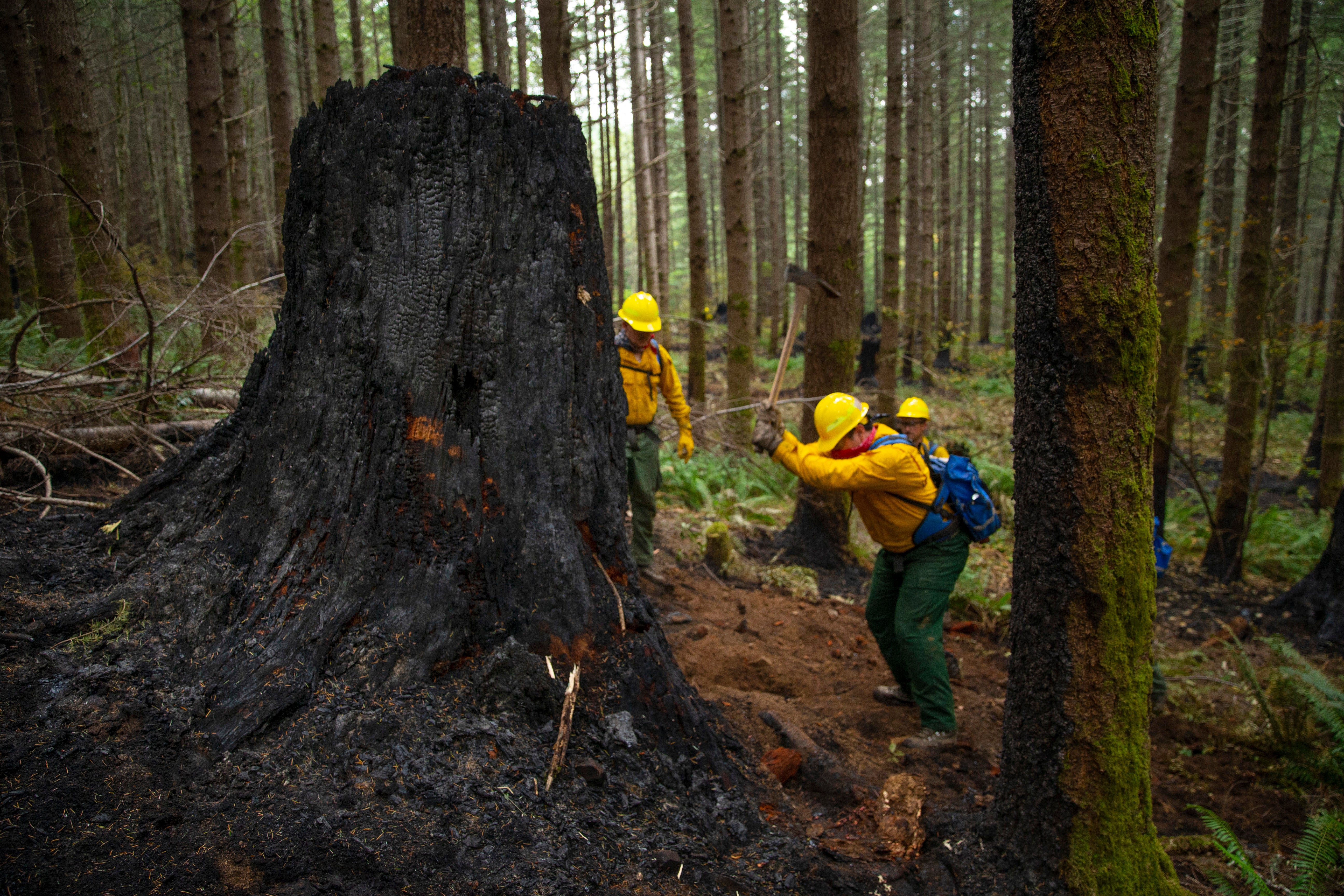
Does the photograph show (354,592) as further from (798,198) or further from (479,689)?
(798,198)

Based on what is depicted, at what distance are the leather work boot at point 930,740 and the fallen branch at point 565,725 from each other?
265 centimetres

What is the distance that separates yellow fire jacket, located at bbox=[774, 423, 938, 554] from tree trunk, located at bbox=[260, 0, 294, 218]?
778 cm

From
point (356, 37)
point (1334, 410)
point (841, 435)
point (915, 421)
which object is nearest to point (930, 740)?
point (841, 435)

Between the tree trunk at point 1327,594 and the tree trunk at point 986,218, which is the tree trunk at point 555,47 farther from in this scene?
the tree trunk at point 986,218

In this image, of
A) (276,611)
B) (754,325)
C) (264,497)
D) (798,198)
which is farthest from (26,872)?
(798,198)

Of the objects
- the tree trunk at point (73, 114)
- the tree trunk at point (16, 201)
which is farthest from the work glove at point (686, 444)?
the tree trunk at point (73, 114)

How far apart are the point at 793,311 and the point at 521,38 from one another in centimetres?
1426

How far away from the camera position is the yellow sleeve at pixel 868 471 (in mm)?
4309

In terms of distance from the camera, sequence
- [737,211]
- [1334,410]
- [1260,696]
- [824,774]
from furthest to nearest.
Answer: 1. [737,211]
2. [1334,410]
3. [1260,696]
4. [824,774]

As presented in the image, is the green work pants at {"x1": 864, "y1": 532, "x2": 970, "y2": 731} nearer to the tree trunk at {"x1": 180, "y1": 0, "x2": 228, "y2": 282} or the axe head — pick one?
the axe head

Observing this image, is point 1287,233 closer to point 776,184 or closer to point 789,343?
point 789,343

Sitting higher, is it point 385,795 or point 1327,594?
point 385,795

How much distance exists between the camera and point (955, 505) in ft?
15.1

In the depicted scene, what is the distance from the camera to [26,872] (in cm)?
161
